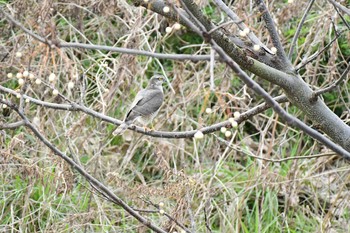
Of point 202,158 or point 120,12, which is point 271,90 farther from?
point 120,12

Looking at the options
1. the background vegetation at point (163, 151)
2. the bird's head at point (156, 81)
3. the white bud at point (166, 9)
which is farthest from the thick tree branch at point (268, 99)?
the bird's head at point (156, 81)

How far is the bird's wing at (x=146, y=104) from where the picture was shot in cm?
397

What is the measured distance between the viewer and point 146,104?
13.8 feet

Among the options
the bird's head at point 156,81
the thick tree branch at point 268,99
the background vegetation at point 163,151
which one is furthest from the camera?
the bird's head at point 156,81

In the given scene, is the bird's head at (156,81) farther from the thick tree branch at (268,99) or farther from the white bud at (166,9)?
the thick tree branch at (268,99)

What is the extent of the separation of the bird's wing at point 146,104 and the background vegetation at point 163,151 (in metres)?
0.27

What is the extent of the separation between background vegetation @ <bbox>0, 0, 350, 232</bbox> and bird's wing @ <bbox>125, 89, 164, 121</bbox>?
0.89ft

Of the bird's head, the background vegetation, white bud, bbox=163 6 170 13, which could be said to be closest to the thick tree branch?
white bud, bbox=163 6 170 13

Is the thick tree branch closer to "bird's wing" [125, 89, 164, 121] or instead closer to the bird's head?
"bird's wing" [125, 89, 164, 121]

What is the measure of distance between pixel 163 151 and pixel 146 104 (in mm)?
789

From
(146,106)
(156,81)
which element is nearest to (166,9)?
(146,106)

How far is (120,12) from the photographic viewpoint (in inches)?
227

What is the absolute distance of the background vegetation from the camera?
15.1ft

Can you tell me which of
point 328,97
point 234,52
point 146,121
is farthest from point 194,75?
point 234,52
